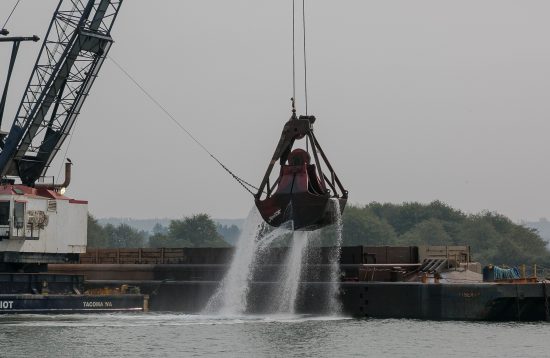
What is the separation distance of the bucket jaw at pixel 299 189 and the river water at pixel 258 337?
574 cm

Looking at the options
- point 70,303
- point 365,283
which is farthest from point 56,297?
point 365,283

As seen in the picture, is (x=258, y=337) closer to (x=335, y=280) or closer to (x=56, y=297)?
(x=335, y=280)

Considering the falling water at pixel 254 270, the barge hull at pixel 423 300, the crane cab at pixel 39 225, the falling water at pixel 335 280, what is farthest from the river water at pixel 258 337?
the crane cab at pixel 39 225

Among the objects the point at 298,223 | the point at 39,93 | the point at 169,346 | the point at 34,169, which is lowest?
the point at 169,346

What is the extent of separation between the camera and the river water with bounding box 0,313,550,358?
45406 millimetres

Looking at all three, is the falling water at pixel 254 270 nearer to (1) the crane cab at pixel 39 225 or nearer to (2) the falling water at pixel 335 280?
(2) the falling water at pixel 335 280

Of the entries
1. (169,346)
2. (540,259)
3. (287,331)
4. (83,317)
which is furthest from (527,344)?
(540,259)

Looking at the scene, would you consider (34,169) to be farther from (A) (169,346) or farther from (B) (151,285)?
(A) (169,346)

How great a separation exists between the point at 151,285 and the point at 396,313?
692 inches

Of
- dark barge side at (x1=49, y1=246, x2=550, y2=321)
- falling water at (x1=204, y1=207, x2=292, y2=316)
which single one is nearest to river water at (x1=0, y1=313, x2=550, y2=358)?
dark barge side at (x1=49, y1=246, x2=550, y2=321)

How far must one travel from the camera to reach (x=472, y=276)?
66.0 metres

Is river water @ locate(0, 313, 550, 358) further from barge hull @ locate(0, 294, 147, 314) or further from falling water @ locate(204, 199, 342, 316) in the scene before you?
falling water @ locate(204, 199, 342, 316)

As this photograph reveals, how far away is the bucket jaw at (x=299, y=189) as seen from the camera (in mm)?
54031

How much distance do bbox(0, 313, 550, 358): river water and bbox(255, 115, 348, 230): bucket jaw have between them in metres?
5.74
